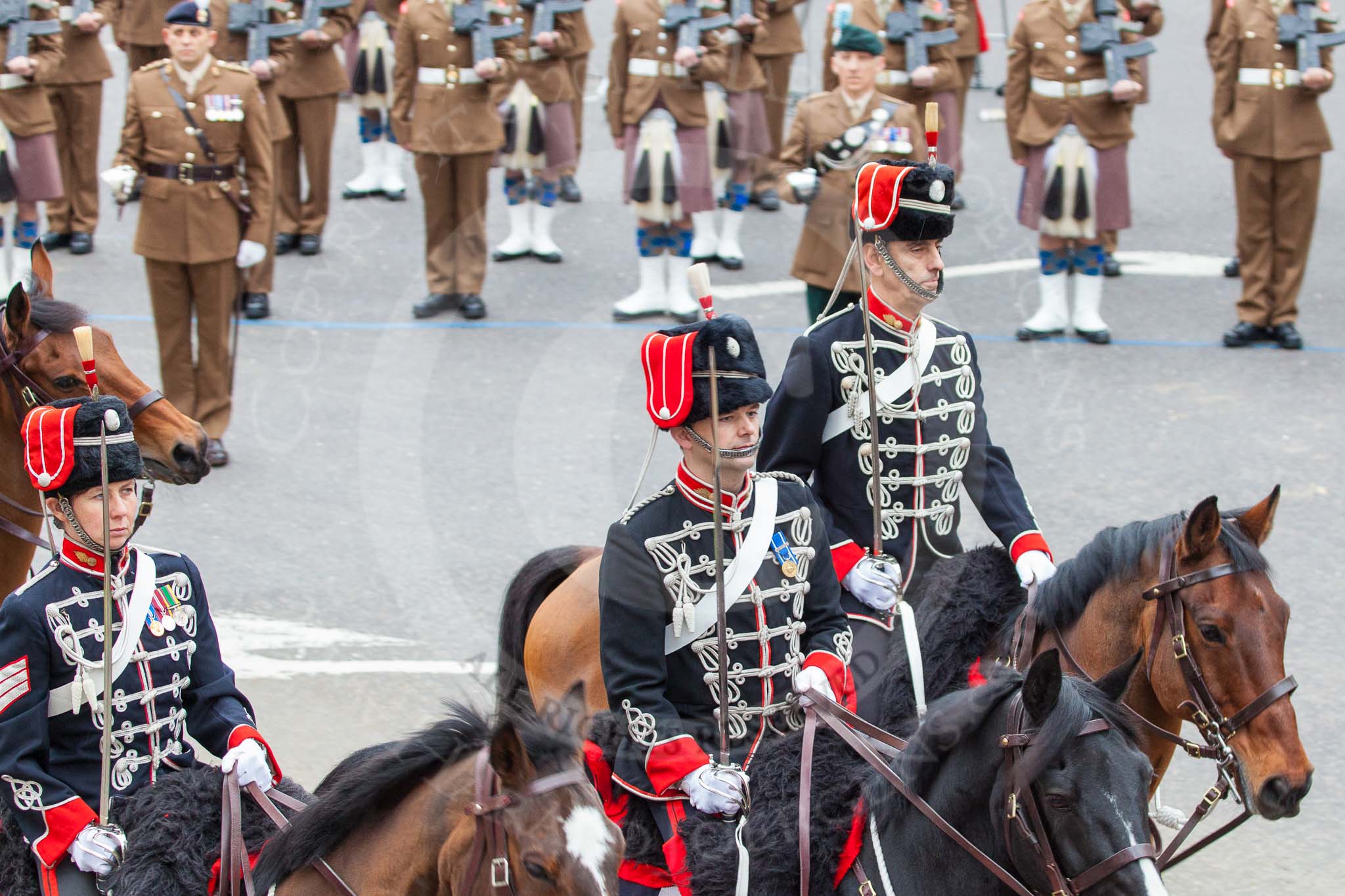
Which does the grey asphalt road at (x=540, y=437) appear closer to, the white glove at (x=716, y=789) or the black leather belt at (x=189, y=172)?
the black leather belt at (x=189, y=172)

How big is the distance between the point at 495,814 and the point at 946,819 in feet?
2.87

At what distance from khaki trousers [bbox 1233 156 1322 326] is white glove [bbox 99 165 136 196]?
5.95m

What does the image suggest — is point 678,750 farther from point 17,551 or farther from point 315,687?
point 315,687

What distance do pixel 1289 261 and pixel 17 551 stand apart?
23.9 feet

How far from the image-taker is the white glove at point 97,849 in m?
3.62

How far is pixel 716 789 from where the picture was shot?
3562 mm

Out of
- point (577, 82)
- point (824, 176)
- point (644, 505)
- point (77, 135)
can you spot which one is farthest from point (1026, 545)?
point (577, 82)

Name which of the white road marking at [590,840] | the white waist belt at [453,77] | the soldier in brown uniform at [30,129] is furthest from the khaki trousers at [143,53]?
the white road marking at [590,840]

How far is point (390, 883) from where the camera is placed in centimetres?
321

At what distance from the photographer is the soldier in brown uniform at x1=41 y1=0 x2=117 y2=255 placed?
11156 millimetres

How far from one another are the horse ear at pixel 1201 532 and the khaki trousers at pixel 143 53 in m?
9.66

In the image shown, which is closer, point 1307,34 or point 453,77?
point 1307,34

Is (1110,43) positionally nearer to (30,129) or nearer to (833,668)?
A: (30,129)

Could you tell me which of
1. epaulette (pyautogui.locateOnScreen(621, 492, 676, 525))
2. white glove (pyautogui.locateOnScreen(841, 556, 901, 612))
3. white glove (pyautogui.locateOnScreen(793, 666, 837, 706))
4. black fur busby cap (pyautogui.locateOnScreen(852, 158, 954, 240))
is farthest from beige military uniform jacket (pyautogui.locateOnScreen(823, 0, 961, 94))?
white glove (pyautogui.locateOnScreen(793, 666, 837, 706))
